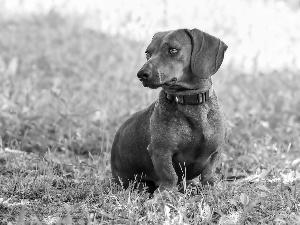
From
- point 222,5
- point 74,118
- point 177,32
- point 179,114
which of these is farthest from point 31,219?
point 222,5

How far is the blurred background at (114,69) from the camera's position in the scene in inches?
241

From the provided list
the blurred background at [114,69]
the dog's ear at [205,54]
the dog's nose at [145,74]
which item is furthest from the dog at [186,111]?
the blurred background at [114,69]

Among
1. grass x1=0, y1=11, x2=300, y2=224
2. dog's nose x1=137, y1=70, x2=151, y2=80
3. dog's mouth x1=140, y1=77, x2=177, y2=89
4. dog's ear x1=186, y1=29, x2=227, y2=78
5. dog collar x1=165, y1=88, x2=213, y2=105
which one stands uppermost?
dog's ear x1=186, y1=29, x2=227, y2=78

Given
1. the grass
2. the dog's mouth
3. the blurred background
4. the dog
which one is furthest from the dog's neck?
the blurred background

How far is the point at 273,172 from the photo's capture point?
4.64 metres

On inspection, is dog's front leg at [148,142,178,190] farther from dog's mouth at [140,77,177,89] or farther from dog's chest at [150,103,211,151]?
dog's mouth at [140,77,177,89]

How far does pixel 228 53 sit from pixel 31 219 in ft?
22.9

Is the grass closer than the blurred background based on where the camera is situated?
Yes

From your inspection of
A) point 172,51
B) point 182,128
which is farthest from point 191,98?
point 172,51

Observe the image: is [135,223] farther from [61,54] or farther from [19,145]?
[61,54]

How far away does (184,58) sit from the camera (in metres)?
3.86

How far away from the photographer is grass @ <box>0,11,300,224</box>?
3.70 metres

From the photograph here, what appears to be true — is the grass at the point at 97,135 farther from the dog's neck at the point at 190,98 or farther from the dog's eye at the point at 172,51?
the dog's eye at the point at 172,51

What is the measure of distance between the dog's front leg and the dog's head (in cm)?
40
